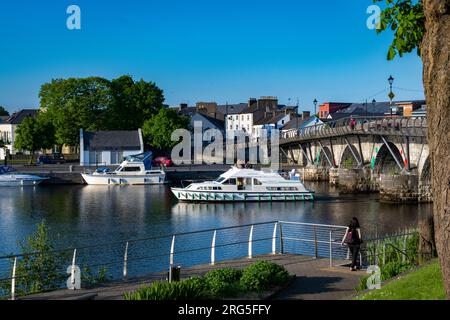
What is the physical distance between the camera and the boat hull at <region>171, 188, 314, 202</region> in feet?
204

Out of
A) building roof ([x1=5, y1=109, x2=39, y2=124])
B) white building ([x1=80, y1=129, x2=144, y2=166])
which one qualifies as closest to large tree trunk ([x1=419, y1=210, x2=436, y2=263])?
white building ([x1=80, y1=129, x2=144, y2=166])

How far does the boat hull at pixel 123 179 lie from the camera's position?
83688 mm

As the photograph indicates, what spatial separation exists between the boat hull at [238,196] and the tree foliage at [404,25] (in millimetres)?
50280

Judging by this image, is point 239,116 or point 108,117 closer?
point 108,117

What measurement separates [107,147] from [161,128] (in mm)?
11962

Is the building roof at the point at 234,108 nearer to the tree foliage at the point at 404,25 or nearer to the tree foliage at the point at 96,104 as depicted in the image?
the tree foliage at the point at 96,104

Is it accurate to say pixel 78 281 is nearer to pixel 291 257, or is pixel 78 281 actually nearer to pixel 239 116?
pixel 291 257

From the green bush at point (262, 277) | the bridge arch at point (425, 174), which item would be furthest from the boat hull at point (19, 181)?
the green bush at point (262, 277)

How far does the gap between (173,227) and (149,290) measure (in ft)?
105

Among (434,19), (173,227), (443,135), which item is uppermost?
(434,19)

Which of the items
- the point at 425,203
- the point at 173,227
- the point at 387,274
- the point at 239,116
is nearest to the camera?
the point at 387,274

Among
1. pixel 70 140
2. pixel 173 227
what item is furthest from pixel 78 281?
pixel 70 140

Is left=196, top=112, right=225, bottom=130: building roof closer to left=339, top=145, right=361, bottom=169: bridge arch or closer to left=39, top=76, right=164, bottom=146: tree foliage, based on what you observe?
left=39, top=76, right=164, bottom=146: tree foliage
